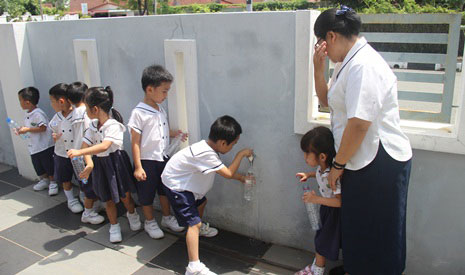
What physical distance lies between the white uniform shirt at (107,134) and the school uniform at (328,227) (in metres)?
1.67

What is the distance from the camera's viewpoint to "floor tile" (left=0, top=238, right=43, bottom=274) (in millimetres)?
3186

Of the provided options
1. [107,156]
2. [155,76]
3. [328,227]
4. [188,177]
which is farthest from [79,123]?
[328,227]

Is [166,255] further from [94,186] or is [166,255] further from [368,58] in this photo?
[368,58]

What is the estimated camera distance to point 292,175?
3053 millimetres

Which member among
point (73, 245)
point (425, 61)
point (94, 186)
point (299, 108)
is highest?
point (425, 61)

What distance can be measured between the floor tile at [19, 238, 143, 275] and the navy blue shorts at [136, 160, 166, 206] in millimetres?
508

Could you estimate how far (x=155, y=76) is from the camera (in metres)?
3.20

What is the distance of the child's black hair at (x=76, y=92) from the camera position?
12.4ft

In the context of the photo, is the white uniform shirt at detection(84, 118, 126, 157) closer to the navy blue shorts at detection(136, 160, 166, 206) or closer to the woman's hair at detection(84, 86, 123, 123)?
the woman's hair at detection(84, 86, 123, 123)

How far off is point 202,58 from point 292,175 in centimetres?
119

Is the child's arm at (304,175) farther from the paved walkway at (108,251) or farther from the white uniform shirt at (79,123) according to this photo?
the white uniform shirt at (79,123)

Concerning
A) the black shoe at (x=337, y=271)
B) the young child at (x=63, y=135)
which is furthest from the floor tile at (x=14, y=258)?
the black shoe at (x=337, y=271)

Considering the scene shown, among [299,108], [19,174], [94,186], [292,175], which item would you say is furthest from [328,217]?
[19,174]

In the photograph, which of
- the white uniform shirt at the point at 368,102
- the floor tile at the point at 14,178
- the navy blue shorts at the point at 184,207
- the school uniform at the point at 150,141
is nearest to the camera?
the white uniform shirt at the point at 368,102
